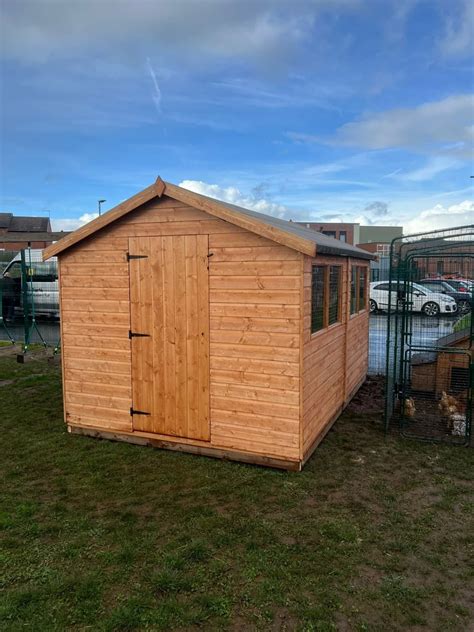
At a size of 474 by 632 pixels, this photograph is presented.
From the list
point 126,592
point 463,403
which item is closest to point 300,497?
point 126,592

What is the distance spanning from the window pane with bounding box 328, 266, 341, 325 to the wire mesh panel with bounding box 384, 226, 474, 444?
2.52 feet

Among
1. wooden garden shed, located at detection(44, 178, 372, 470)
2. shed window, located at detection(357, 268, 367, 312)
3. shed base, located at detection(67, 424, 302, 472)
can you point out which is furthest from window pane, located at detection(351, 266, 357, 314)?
shed base, located at detection(67, 424, 302, 472)

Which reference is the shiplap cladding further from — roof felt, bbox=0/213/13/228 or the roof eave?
roof felt, bbox=0/213/13/228

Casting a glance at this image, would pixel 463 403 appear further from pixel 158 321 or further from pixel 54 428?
pixel 54 428

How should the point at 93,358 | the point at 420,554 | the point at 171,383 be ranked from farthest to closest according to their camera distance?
the point at 93,358 → the point at 171,383 → the point at 420,554

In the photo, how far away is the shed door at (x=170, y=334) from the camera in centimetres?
586

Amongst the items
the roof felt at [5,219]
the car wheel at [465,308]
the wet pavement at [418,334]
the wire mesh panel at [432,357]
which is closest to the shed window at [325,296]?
the wire mesh panel at [432,357]

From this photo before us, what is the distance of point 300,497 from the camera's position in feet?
16.1

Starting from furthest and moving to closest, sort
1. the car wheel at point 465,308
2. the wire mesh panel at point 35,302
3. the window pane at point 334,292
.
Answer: the wire mesh panel at point 35,302 < the car wheel at point 465,308 < the window pane at point 334,292

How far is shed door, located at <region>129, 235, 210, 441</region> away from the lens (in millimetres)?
5855

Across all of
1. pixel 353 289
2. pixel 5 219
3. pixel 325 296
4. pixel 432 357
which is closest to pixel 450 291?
pixel 432 357

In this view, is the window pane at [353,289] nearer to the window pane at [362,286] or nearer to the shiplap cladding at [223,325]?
the window pane at [362,286]

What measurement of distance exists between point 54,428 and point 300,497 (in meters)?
4.10

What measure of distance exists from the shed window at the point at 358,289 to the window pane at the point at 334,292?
3.88 ft
